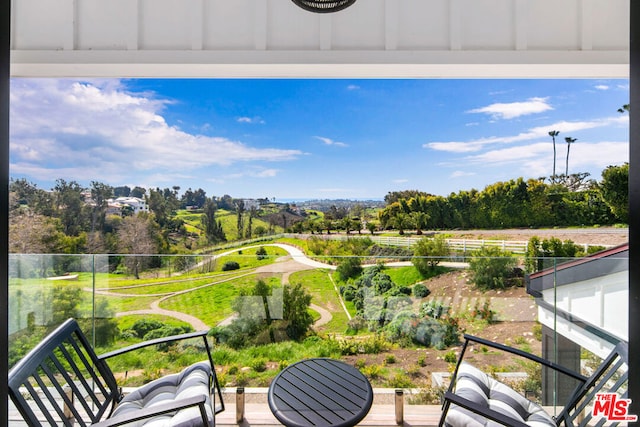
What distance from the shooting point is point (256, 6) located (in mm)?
2248

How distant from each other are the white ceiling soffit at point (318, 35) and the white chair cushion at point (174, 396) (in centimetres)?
201

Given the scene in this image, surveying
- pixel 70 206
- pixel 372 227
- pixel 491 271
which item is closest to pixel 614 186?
pixel 491 271

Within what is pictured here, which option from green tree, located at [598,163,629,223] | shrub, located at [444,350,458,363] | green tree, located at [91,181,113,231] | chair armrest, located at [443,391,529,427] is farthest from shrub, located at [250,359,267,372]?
green tree, located at [598,163,629,223]

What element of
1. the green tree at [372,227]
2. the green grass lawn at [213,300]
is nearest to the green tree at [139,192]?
the green grass lawn at [213,300]

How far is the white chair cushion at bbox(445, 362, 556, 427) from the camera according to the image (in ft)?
5.57

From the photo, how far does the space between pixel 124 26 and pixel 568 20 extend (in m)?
3.00

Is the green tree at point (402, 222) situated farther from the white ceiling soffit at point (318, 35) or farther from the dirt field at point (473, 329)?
the white ceiling soffit at point (318, 35)

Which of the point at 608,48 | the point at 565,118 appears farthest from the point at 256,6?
the point at 565,118

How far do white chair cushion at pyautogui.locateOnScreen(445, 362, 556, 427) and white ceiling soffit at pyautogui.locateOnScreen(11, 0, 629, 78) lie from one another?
79.8 inches

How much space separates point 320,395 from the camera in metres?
1.82

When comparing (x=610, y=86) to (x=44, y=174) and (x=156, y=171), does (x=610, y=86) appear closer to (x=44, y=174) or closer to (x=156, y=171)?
(x=156, y=171)

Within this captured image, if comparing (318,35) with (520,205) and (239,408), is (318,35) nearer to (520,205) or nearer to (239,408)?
(239,408)

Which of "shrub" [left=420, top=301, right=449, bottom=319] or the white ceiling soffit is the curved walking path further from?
the white ceiling soffit

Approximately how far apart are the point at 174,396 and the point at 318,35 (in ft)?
7.89
